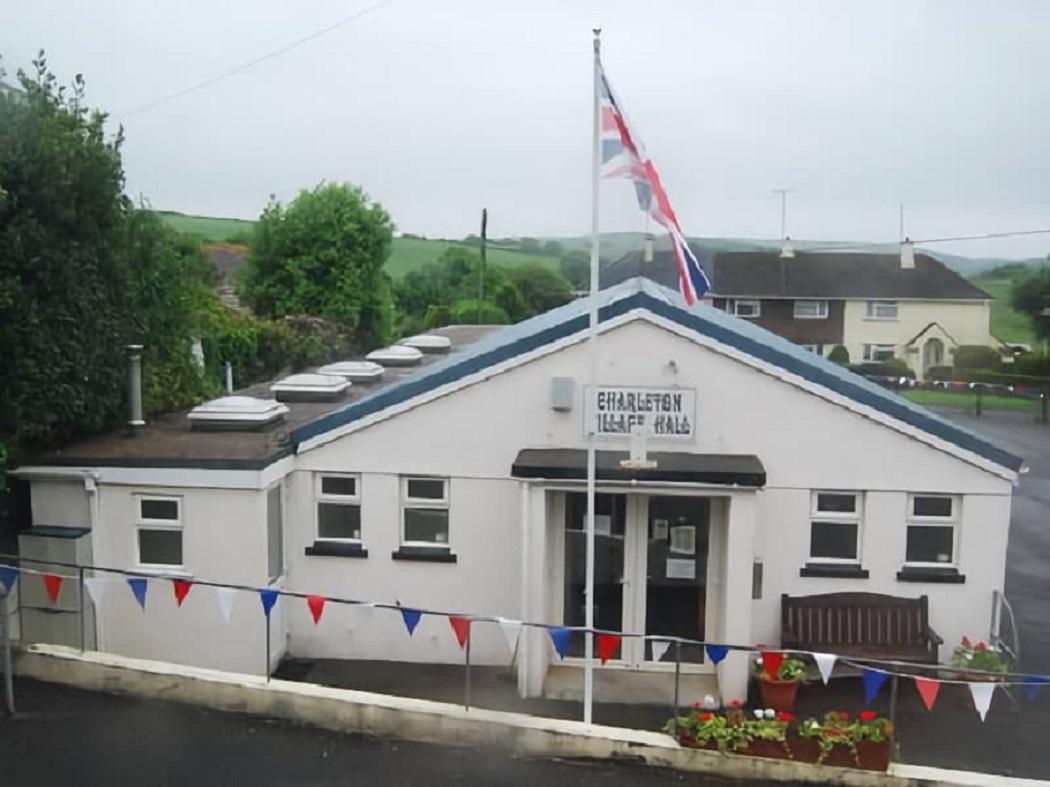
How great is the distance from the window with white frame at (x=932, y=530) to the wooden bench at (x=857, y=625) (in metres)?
0.51

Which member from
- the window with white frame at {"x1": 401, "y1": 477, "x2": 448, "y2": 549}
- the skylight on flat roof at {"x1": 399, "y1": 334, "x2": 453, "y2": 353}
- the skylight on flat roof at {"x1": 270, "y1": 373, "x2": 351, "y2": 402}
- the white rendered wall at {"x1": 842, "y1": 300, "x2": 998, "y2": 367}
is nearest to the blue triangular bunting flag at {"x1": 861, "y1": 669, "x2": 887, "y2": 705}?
the window with white frame at {"x1": 401, "y1": 477, "x2": 448, "y2": 549}

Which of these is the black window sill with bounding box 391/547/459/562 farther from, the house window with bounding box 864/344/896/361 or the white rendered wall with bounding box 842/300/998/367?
the house window with bounding box 864/344/896/361

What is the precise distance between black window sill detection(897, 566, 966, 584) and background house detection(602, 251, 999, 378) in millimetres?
46711

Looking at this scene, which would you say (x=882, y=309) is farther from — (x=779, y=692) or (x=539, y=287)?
(x=779, y=692)

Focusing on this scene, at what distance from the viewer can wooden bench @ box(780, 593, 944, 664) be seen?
42.8 ft

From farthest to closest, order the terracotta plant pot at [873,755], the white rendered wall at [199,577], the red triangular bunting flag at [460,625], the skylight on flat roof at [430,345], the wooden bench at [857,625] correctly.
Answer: the skylight on flat roof at [430,345], the white rendered wall at [199,577], the wooden bench at [857,625], the red triangular bunting flag at [460,625], the terracotta plant pot at [873,755]

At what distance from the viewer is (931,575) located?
13.4m

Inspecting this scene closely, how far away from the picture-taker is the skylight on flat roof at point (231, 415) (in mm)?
14891

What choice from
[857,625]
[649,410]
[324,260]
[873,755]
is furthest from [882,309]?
[873,755]

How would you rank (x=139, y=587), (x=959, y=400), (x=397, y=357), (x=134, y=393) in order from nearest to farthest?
(x=139, y=587) → (x=134, y=393) → (x=397, y=357) → (x=959, y=400)

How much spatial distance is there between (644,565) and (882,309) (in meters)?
49.7

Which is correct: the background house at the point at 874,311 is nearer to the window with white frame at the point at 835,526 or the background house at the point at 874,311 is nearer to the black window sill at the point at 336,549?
the window with white frame at the point at 835,526

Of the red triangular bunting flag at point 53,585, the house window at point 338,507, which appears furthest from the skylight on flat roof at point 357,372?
the red triangular bunting flag at point 53,585

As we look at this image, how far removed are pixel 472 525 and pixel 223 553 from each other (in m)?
3.00
